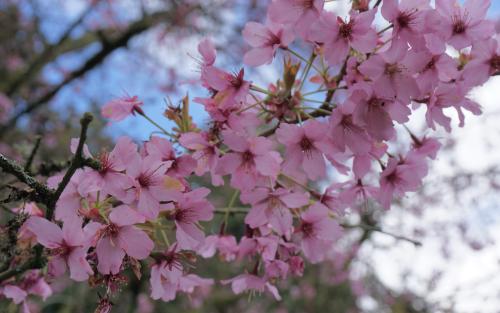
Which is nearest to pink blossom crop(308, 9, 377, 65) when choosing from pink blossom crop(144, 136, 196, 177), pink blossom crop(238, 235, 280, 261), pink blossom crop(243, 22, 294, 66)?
pink blossom crop(243, 22, 294, 66)

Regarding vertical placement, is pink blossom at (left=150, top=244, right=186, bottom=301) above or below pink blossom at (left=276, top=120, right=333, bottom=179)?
below

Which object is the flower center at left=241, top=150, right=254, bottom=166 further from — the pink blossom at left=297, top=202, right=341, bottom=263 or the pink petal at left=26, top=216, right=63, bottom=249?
the pink petal at left=26, top=216, right=63, bottom=249

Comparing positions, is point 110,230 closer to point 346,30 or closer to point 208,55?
point 208,55

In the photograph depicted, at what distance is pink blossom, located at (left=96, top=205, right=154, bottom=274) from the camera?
1.07m

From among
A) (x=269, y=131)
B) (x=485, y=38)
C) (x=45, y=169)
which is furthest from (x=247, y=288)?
(x=485, y=38)

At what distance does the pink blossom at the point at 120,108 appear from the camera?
154cm

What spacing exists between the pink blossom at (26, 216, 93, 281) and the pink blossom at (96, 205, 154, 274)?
1.4 inches


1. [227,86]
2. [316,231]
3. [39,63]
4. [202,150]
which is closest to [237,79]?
[227,86]

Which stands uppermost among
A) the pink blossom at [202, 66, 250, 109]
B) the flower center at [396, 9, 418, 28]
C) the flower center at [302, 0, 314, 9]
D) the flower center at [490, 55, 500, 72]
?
the flower center at [490, 55, 500, 72]

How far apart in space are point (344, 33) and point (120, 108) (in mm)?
784

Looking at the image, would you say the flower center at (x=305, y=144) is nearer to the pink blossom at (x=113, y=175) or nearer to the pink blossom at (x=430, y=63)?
the pink blossom at (x=430, y=63)

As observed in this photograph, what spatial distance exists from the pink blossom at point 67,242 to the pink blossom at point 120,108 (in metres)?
0.55

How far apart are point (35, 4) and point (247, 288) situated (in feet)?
13.2

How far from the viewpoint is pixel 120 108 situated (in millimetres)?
1549
